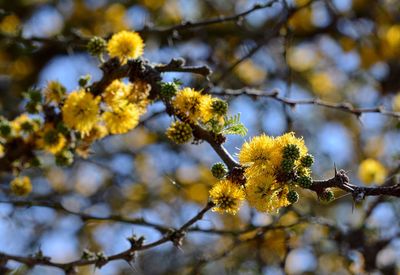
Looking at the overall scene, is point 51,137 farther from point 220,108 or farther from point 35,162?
point 220,108

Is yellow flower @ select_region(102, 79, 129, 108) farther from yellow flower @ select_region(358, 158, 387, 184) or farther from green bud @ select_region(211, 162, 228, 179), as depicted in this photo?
yellow flower @ select_region(358, 158, 387, 184)

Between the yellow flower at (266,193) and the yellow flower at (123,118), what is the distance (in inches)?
38.3

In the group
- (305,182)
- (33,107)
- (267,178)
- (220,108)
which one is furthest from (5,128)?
(305,182)

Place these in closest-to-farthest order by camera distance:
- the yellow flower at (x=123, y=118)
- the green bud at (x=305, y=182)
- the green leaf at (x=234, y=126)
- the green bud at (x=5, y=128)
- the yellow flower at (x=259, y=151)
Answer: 1. the green bud at (x=305, y=182)
2. the yellow flower at (x=259, y=151)
3. the green leaf at (x=234, y=126)
4. the yellow flower at (x=123, y=118)
5. the green bud at (x=5, y=128)

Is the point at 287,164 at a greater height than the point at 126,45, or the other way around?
the point at 126,45

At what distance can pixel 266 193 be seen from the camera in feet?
8.30

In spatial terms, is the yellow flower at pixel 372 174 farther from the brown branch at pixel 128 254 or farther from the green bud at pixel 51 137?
A: the green bud at pixel 51 137

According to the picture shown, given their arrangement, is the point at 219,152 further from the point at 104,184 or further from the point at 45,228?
the point at 104,184

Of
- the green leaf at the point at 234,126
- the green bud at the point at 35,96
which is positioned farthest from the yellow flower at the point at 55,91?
the green leaf at the point at 234,126

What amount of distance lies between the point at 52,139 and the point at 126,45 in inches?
32.2

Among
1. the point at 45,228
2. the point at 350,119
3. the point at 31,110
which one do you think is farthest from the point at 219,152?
the point at 350,119

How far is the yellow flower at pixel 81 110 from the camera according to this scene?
3.28 meters

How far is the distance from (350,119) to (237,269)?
4.13 meters

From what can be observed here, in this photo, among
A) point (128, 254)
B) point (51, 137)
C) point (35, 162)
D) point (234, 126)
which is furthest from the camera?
point (35, 162)
